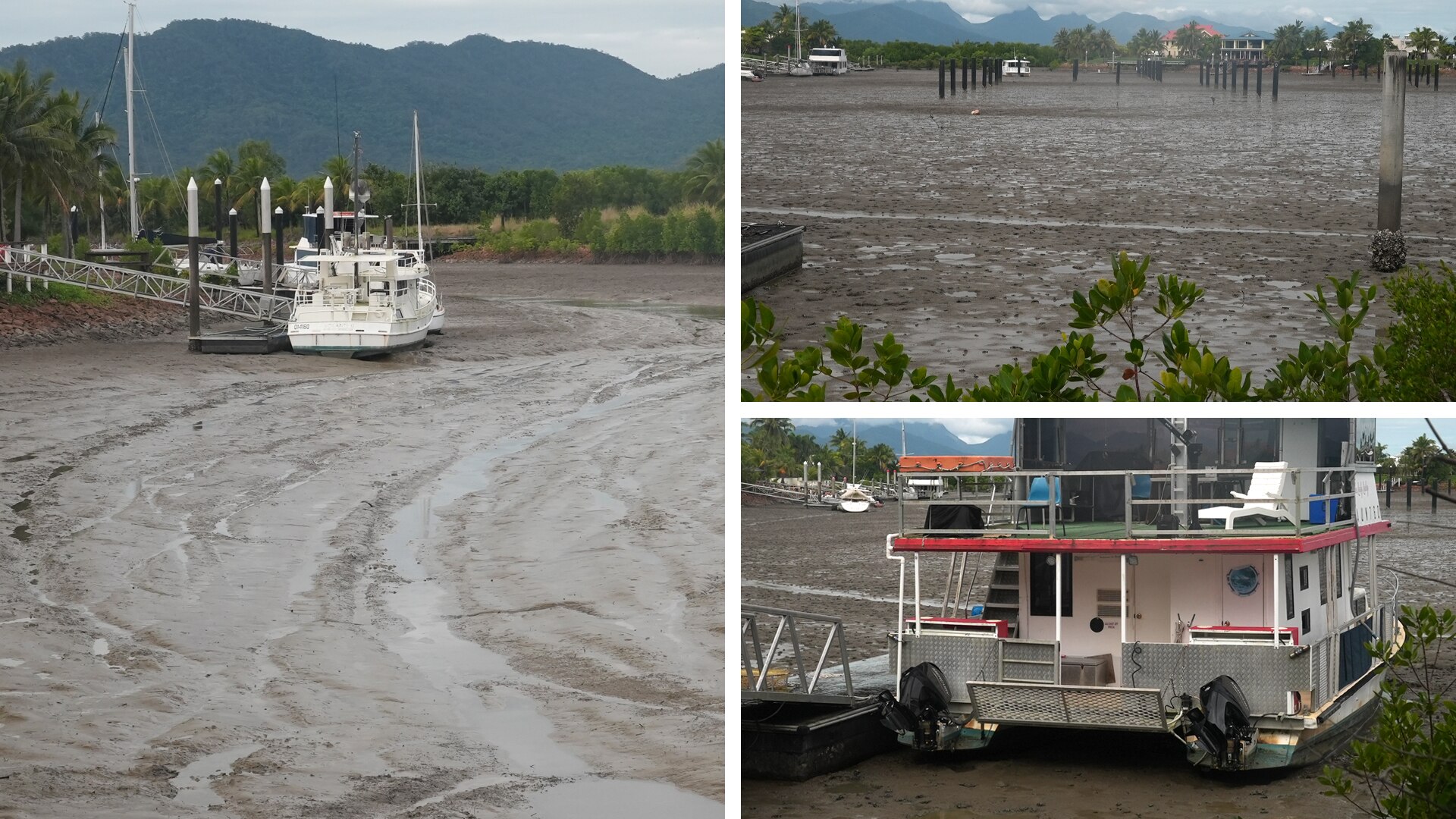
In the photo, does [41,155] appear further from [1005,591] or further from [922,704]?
[922,704]

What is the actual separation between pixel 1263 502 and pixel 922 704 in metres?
0.98

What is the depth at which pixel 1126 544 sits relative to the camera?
129 inches

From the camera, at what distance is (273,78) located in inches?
1567

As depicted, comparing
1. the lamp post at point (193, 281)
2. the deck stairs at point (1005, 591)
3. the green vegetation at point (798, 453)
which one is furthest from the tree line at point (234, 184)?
the deck stairs at point (1005, 591)

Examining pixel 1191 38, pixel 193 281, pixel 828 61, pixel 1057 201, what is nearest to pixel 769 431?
pixel 1191 38

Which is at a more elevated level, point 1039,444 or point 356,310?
point 1039,444

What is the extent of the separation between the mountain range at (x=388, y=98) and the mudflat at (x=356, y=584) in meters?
14.6

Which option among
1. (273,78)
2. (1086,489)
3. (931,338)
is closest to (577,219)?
(273,78)

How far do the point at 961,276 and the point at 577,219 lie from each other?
2237cm

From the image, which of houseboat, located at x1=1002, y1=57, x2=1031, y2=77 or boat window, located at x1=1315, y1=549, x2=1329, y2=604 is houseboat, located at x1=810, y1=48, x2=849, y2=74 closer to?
houseboat, located at x1=1002, y1=57, x2=1031, y2=77

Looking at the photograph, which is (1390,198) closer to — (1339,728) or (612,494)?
(1339,728)

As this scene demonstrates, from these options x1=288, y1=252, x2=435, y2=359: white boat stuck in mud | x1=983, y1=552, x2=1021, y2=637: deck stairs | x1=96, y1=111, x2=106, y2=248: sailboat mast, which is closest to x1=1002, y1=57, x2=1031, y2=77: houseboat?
x1=288, y1=252, x2=435, y2=359: white boat stuck in mud

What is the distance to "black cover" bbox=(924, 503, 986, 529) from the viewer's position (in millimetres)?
3301

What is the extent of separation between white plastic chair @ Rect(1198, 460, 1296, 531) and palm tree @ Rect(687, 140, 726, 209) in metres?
29.9
